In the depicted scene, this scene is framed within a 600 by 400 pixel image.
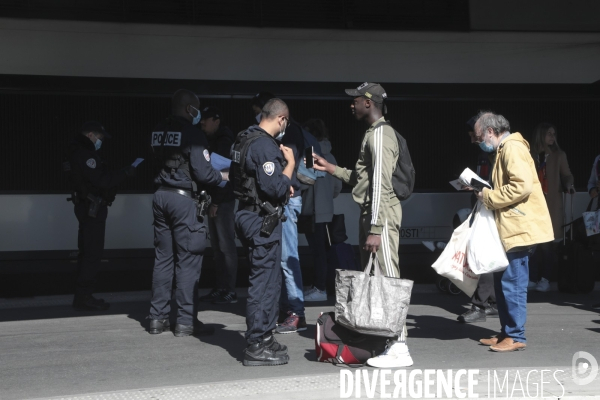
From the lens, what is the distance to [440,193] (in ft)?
35.1

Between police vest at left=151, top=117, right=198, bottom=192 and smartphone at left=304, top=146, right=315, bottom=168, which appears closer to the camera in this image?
smartphone at left=304, top=146, right=315, bottom=168

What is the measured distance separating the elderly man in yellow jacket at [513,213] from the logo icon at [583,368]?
41 cm

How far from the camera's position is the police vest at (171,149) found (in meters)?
6.74

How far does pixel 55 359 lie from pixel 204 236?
4.91ft

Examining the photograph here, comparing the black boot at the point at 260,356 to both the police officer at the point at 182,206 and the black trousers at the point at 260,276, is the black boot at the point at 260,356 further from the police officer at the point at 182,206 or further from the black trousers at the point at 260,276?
the police officer at the point at 182,206

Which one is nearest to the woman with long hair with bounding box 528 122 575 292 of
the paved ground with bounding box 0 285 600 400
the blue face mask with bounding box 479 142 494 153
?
the paved ground with bounding box 0 285 600 400

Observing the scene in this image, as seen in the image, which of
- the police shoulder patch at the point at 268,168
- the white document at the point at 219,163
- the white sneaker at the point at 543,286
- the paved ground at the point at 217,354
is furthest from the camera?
the white sneaker at the point at 543,286

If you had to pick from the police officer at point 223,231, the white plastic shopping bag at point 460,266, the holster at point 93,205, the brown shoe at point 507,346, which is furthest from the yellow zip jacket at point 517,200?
the holster at point 93,205

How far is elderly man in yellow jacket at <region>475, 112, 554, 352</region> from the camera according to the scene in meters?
6.00

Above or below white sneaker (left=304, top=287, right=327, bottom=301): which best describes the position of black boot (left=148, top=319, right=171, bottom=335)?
below

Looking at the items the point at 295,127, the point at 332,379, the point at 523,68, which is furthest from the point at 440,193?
the point at 332,379

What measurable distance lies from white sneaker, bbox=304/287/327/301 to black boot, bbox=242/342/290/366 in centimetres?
285

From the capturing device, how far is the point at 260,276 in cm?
575

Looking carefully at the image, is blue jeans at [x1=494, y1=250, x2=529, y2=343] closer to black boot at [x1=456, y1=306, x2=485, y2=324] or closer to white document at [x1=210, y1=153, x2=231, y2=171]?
black boot at [x1=456, y1=306, x2=485, y2=324]
